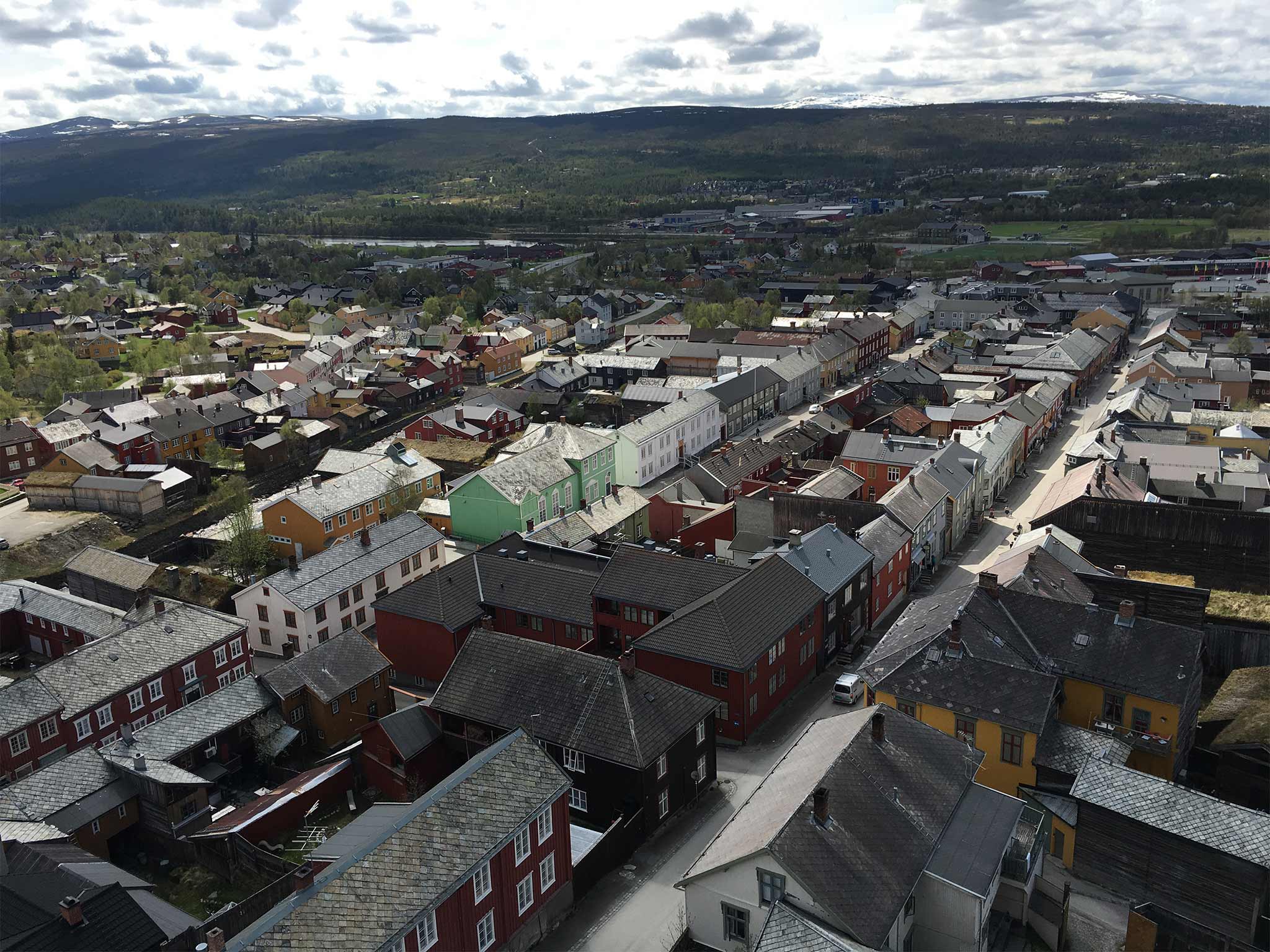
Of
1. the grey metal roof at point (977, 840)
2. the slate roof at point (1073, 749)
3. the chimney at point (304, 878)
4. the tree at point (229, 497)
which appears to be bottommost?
the tree at point (229, 497)

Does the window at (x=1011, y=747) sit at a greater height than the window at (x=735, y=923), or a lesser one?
greater

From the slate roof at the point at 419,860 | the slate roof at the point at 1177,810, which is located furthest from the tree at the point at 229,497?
the slate roof at the point at 1177,810

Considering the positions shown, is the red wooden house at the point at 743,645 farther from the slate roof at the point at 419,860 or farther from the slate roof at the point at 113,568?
the slate roof at the point at 113,568

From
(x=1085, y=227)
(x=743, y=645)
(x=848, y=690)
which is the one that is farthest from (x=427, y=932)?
(x=1085, y=227)

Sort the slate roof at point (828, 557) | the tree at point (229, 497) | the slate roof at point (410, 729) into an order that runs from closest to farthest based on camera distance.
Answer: the slate roof at point (410, 729) → the slate roof at point (828, 557) → the tree at point (229, 497)

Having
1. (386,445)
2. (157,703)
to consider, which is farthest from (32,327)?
(157,703)

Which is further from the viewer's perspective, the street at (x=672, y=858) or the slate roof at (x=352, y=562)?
the slate roof at (x=352, y=562)

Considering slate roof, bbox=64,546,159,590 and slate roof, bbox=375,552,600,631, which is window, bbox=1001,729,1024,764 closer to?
slate roof, bbox=375,552,600,631

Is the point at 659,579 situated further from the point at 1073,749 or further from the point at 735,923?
the point at 735,923
